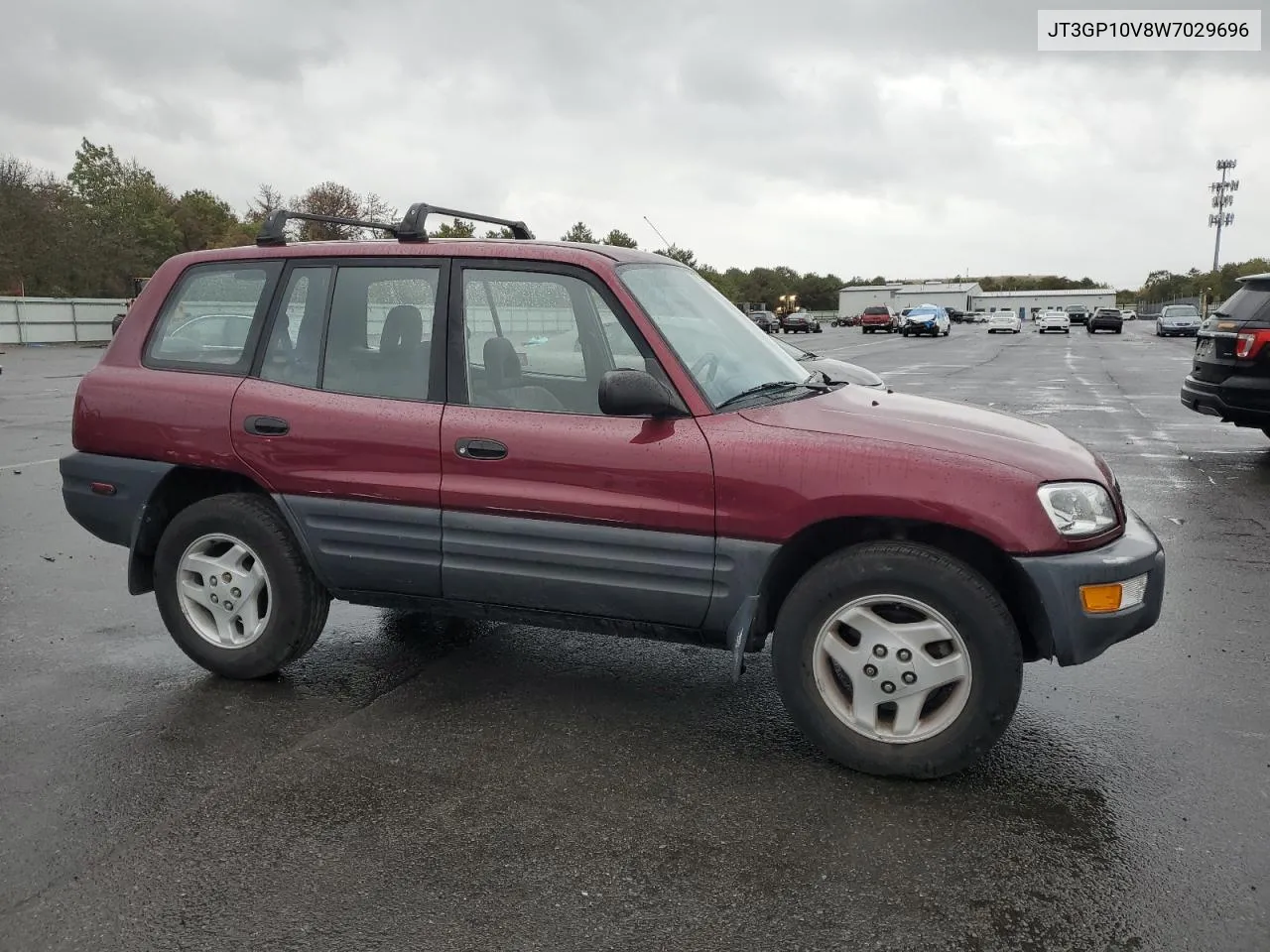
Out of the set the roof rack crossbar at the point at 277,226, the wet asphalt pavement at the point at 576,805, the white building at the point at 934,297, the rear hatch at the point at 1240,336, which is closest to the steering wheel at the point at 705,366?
the wet asphalt pavement at the point at 576,805

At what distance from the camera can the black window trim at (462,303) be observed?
3731mm

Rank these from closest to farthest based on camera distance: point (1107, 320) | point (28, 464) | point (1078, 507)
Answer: point (1078, 507)
point (28, 464)
point (1107, 320)

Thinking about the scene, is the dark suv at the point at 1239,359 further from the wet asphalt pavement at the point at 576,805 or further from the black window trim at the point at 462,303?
the black window trim at the point at 462,303

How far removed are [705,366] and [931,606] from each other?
1.17 meters

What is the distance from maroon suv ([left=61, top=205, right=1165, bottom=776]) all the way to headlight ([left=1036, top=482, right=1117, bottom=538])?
0.05 ft

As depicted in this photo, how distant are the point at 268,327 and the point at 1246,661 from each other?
14.7 ft

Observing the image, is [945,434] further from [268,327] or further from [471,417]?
[268,327]

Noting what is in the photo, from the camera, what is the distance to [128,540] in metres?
4.43

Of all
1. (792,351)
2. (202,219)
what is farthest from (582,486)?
(202,219)

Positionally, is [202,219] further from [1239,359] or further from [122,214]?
[1239,359]

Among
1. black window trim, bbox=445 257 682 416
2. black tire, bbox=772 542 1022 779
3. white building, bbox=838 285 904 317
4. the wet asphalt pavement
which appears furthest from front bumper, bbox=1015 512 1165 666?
white building, bbox=838 285 904 317

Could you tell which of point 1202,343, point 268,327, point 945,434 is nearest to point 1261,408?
point 1202,343

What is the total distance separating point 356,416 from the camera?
398 centimetres

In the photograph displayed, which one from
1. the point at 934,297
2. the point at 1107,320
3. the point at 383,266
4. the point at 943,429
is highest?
the point at 934,297
